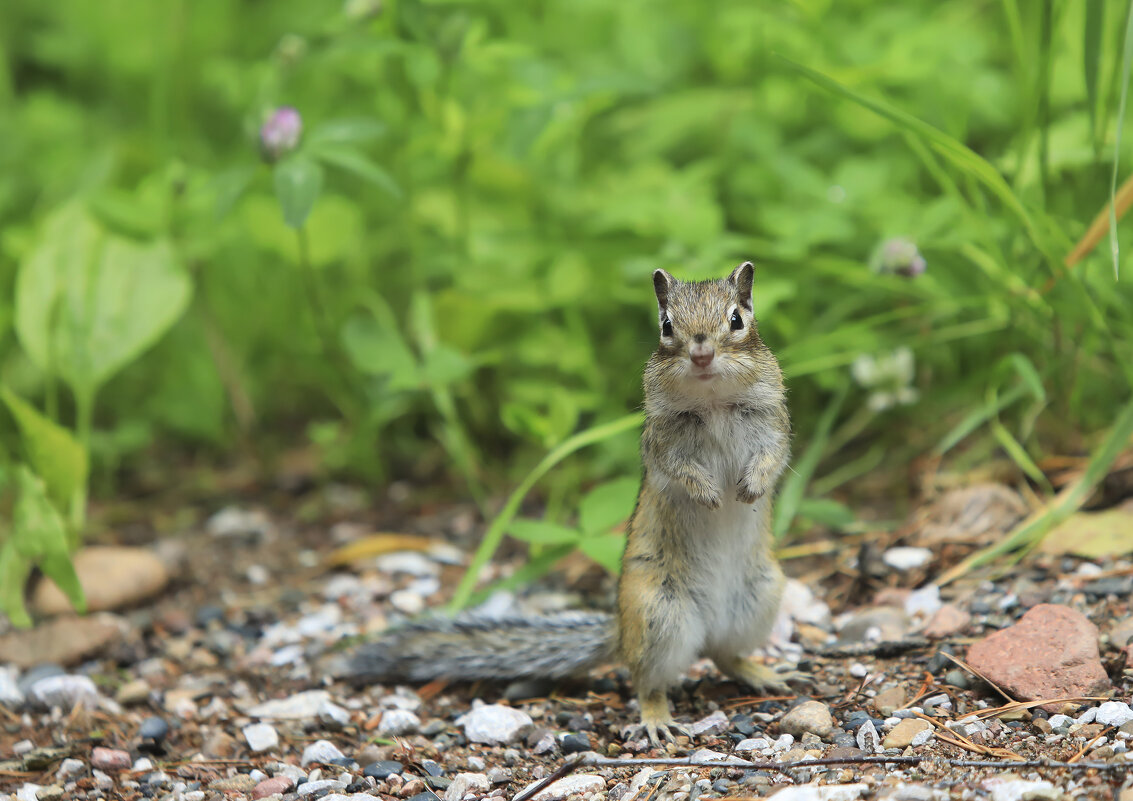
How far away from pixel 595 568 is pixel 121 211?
84.7 inches

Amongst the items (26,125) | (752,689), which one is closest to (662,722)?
(752,689)

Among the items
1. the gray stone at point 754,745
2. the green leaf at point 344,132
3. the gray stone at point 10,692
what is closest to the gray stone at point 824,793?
the gray stone at point 754,745

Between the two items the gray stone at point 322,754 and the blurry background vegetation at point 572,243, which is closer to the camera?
the gray stone at point 322,754

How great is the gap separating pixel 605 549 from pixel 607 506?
20 cm

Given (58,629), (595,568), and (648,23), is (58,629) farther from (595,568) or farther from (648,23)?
(648,23)

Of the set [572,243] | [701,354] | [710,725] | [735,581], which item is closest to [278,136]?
[572,243]

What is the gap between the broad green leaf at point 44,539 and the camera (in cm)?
324

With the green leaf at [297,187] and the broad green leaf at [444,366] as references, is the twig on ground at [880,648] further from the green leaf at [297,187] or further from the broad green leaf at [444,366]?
the green leaf at [297,187]

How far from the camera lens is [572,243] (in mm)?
4297

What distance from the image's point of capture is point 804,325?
412cm

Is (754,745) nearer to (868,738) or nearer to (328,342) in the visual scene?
(868,738)

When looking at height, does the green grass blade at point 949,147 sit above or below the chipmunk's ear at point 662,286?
above

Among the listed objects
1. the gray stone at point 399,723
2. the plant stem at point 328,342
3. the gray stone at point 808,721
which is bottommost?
the gray stone at point 399,723

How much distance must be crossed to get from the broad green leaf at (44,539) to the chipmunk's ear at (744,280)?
6.80 ft
